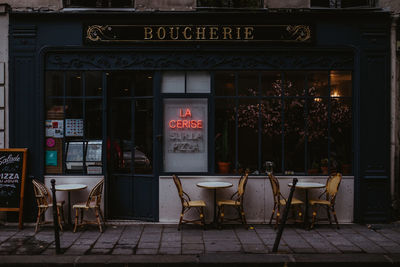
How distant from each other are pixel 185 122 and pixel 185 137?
0.33 m

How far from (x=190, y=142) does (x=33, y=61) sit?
3784 mm

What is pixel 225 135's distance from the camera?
348 inches

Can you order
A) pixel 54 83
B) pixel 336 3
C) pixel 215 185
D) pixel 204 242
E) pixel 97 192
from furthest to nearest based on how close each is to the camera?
pixel 336 3 < pixel 54 83 < pixel 215 185 < pixel 97 192 < pixel 204 242

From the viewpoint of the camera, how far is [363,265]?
6125 millimetres

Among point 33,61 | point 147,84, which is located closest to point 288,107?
point 147,84

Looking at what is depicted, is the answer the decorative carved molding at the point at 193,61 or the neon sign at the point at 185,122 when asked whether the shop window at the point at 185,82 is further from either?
the neon sign at the point at 185,122

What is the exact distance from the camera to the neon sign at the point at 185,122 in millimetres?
8828

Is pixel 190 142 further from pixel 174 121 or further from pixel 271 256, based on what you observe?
pixel 271 256

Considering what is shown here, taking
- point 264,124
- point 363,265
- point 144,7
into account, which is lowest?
point 363,265

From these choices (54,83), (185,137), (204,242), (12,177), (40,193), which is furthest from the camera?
(185,137)

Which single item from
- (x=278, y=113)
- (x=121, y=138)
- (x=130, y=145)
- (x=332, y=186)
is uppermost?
(x=278, y=113)

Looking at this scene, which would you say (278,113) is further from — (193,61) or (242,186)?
(193,61)

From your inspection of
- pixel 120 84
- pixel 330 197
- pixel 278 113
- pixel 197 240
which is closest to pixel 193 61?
pixel 120 84

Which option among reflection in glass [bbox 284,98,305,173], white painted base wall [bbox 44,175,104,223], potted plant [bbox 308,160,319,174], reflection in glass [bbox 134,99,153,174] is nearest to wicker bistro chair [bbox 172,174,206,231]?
reflection in glass [bbox 134,99,153,174]
